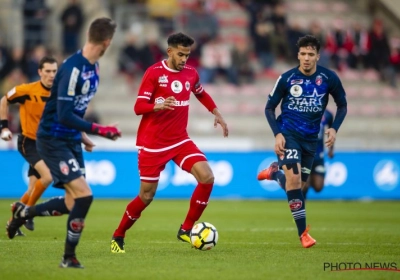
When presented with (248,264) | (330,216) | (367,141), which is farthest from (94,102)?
(248,264)

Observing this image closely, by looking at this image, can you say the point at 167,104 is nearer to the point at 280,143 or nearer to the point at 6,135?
the point at 280,143

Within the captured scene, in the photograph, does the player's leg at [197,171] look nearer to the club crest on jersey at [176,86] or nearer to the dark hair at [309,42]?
the club crest on jersey at [176,86]

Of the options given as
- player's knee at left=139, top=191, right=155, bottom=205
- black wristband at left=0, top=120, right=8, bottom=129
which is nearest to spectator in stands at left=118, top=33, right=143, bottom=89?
black wristband at left=0, top=120, right=8, bottom=129

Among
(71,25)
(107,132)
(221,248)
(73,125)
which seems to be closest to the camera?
(107,132)

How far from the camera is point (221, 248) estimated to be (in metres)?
10.7

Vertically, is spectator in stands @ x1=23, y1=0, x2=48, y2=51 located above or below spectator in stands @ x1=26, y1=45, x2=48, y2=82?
above

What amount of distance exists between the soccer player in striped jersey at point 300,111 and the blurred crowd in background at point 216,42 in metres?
15.1

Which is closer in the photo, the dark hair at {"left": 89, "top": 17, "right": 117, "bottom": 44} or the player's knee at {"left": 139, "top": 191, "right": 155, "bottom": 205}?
the dark hair at {"left": 89, "top": 17, "right": 117, "bottom": 44}

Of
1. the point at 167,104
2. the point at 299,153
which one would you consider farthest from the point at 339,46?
the point at 167,104

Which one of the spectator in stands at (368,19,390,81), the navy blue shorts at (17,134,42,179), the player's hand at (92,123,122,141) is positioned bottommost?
the navy blue shorts at (17,134,42,179)

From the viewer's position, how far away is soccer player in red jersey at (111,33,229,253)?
10195 millimetres

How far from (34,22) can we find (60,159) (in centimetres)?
1904

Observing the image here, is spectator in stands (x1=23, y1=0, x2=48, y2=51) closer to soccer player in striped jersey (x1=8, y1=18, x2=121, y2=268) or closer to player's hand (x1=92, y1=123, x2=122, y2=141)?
soccer player in striped jersey (x1=8, y1=18, x2=121, y2=268)

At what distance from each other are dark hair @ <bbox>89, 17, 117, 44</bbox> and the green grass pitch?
220cm
